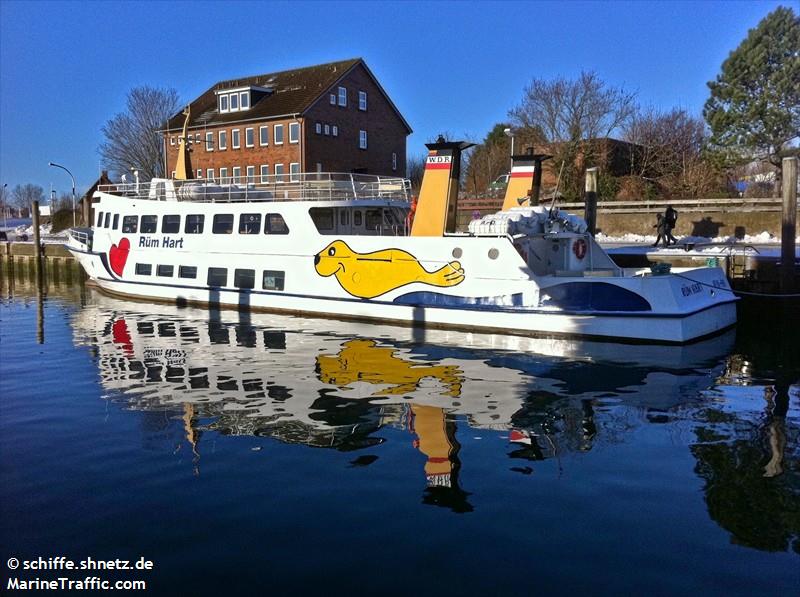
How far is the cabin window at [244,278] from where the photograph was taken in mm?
20781

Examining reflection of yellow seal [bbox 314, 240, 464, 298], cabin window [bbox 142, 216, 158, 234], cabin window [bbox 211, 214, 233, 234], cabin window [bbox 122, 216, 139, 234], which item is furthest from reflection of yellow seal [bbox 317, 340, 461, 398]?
cabin window [bbox 122, 216, 139, 234]

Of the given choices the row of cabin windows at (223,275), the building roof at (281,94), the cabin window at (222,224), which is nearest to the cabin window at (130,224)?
the row of cabin windows at (223,275)

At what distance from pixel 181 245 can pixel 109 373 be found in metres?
9.98

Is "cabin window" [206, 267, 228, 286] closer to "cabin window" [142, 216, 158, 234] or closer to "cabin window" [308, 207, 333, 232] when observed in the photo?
"cabin window" [142, 216, 158, 234]

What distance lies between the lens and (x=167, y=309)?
22.0m

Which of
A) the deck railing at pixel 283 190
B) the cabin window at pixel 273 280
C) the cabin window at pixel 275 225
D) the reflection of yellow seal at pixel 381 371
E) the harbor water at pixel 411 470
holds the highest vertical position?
the deck railing at pixel 283 190

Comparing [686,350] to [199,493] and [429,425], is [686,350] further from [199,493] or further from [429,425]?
[199,493]

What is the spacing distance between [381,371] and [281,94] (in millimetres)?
38642

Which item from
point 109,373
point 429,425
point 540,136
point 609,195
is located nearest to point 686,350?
point 429,425

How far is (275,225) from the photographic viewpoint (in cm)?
2000

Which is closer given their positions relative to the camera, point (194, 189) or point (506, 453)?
point (506, 453)

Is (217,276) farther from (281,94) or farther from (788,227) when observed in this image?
(281,94)

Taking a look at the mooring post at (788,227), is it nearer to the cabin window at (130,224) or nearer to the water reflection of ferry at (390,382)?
the water reflection of ferry at (390,382)

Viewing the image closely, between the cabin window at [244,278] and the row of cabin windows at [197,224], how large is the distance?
48.6 inches
